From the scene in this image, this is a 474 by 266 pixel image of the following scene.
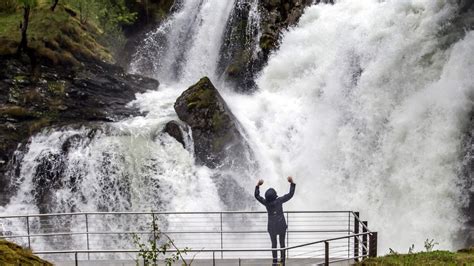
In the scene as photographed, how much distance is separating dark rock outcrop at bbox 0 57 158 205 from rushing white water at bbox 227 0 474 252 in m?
5.24

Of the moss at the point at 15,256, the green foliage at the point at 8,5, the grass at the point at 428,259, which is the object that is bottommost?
the grass at the point at 428,259

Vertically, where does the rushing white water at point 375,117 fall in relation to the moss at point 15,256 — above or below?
above

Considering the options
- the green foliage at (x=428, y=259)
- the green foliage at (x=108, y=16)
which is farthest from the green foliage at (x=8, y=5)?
the green foliage at (x=428, y=259)

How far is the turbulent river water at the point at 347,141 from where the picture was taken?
16016mm

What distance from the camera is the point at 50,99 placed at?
2086 cm

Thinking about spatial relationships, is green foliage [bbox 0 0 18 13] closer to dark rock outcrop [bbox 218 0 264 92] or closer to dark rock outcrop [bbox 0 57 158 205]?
dark rock outcrop [bbox 0 57 158 205]

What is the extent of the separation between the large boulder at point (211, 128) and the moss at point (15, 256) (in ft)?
35.9

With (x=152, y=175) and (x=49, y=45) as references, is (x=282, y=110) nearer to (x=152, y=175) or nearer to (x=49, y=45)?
(x=152, y=175)

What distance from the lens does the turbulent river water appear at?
631 inches

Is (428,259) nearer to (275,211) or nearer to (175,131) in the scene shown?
(275,211)

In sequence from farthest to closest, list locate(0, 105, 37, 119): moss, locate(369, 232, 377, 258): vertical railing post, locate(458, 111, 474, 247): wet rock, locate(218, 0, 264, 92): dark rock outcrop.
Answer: locate(218, 0, 264, 92): dark rock outcrop
locate(0, 105, 37, 119): moss
locate(458, 111, 474, 247): wet rock
locate(369, 232, 377, 258): vertical railing post

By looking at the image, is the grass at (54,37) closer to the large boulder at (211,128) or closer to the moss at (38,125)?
the moss at (38,125)

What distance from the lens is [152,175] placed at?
59.4ft

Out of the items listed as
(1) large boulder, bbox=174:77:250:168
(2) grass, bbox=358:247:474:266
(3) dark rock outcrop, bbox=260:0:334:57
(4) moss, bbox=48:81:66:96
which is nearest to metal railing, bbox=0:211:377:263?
(1) large boulder, bbox=174:77:250:168
